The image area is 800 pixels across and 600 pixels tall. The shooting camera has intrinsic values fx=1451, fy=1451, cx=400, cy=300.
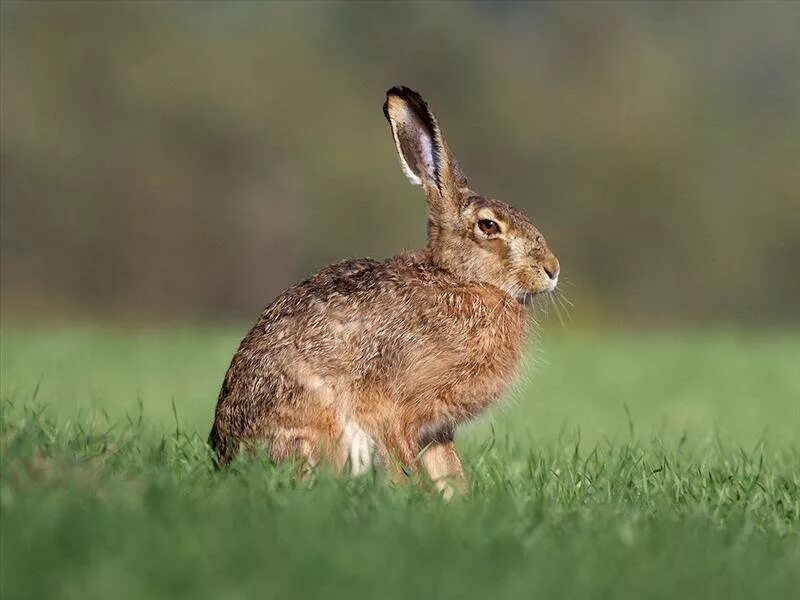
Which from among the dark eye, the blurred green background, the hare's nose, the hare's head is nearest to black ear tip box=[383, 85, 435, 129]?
the hare's head

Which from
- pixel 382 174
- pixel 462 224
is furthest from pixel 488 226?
pixel 382 174

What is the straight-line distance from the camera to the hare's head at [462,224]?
6906 millimetres

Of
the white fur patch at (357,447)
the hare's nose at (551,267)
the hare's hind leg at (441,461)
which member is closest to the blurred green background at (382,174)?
the hare's nose at (551,267)

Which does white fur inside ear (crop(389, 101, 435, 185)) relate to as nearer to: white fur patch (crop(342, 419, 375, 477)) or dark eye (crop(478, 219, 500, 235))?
dark eye (crop(478, 219, 500, 235))

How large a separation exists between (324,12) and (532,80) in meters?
7.67

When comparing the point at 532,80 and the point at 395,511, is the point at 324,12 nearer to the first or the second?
the point at 532,80

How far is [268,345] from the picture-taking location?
632 centimetres

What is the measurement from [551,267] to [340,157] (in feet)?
123

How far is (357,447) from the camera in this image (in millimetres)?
6148

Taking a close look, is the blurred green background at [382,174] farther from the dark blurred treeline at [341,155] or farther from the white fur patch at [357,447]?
the white fur patch at [357,447]

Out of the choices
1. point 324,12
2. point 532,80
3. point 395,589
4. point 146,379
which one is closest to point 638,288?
point 532,80

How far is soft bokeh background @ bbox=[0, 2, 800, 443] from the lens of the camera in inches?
1684

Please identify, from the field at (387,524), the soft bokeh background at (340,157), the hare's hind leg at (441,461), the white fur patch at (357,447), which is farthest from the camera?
the soft bokeh background at (340,157)

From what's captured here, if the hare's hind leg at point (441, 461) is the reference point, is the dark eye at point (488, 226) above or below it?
above
